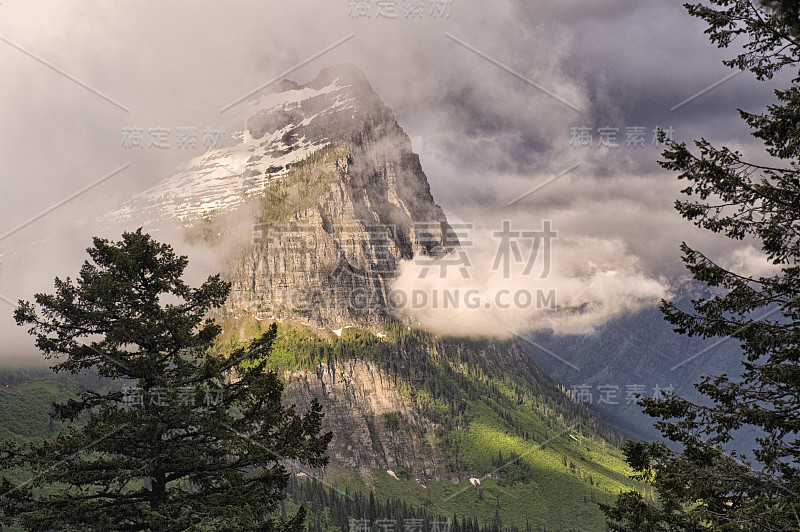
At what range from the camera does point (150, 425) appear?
24828mm

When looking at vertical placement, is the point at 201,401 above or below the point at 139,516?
above

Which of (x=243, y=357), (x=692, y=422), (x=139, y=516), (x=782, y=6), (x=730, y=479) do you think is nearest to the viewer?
(x=782, y=6)

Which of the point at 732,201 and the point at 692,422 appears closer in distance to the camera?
the point at 732,201

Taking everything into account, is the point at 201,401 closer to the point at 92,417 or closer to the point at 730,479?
the point at 92,417

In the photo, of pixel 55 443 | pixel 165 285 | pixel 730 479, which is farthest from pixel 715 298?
pixel 55 443

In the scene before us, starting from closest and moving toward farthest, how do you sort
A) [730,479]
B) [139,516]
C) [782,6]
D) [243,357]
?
[782,6] → [730,479] → [139,516] → [243,357]

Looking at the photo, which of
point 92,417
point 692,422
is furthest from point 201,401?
point 692,422

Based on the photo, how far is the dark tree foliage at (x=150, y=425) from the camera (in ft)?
80.4

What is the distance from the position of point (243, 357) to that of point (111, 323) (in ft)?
18.9

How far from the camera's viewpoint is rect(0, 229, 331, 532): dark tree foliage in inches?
965

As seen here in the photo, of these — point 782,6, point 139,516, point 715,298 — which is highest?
point 782,6

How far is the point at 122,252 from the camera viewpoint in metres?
27.2

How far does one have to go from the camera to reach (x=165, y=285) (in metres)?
28.0

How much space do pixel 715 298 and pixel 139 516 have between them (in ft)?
71.7
